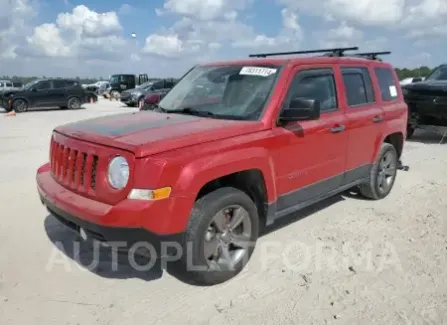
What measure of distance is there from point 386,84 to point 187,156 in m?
3.57

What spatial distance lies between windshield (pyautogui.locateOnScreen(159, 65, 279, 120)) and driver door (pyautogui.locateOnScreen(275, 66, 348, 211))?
24 cm

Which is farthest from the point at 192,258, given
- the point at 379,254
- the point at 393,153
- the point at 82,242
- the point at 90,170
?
the point at 393,153

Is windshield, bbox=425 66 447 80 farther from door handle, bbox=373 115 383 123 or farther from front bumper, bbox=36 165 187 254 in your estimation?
front bumper, bbox=36 165 187 254

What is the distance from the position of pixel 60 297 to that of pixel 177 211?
117 centimetres

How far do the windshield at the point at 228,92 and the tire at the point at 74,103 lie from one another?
19.2m

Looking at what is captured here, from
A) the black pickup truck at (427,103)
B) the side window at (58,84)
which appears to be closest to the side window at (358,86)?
the black pickup truck at (427,103)

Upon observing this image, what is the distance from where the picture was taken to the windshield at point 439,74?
1152 cm

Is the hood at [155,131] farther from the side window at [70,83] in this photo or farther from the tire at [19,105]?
the side window at [70,83]

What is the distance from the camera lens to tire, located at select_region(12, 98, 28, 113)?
2036 cm

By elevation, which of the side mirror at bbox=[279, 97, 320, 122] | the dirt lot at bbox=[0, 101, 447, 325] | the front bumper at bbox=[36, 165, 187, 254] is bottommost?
the dirt lot at bbox=[0, 101, 447, 325]

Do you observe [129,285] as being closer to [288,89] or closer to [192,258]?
[192,258]

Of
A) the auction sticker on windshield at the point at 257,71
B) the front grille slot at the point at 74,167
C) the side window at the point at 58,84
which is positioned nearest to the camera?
the front grille slot at the point at 74,167

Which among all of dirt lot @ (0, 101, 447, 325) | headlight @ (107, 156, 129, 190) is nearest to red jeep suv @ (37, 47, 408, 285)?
headlight @ (107, 156, 129, 190)

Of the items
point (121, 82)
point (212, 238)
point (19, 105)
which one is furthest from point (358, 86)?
point (121, 82)
